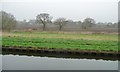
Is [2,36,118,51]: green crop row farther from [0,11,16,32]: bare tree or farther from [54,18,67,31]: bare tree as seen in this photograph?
[54,18,67,31]: bare tree

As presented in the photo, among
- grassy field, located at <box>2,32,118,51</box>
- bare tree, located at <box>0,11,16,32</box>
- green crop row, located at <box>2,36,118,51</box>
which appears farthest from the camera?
bare tree, located at <box>0,11,16,32</box>

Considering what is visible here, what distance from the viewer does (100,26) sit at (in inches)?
2041

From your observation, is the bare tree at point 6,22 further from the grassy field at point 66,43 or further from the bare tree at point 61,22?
the bare tree at point 61,22

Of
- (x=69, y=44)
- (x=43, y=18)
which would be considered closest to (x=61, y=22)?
(x=43, y=18)

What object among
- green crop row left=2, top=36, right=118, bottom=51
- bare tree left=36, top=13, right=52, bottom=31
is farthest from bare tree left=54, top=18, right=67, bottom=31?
green crop row left=2, top=36, right=118, bottom=51

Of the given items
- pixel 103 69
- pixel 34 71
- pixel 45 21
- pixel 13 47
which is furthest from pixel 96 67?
pixel 45 21

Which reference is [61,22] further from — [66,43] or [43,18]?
[66,43]

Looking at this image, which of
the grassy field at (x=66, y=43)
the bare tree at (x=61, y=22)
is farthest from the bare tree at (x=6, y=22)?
the bare tree at (x=61, y=22)

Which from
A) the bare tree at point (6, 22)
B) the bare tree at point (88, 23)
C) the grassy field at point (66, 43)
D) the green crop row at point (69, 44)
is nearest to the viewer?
the green crop row at point (69, 44)

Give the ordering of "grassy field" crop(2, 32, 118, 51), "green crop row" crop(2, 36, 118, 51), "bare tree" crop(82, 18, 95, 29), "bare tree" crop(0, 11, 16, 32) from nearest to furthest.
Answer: "green crop row" crop(2, 36, 118, 51)
"grassy field" crop(2, 32, 118, 51)
"bare tree" crop(0, 11, 16, 32)
"bare tree" crop(82, 18, 95, 29)

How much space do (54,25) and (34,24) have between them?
4368 mm

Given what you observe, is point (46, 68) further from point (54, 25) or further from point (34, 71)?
point (54, 25)

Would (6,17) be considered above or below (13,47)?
above

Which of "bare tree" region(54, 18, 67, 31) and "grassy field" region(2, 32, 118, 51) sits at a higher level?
"bare tree" region(54, 18, 67, 31)
